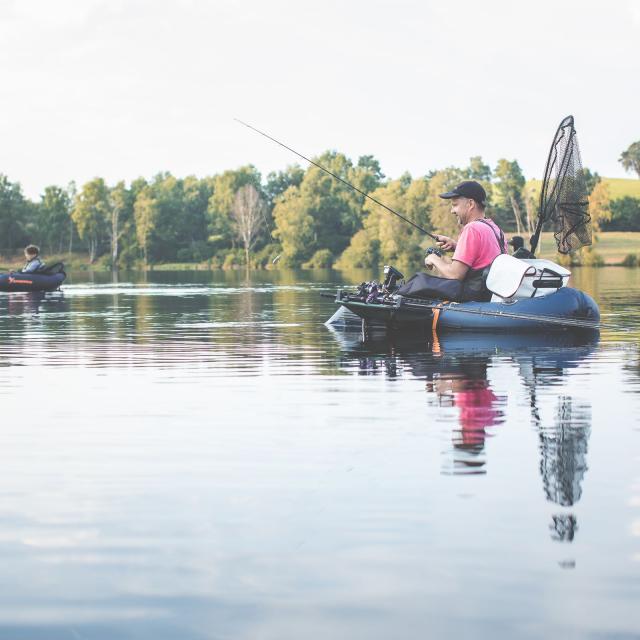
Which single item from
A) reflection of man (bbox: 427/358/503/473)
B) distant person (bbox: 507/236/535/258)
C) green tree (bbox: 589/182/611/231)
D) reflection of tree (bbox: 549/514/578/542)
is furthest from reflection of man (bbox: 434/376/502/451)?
green tree (bbox: 589/182/611/231)

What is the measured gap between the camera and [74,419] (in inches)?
397

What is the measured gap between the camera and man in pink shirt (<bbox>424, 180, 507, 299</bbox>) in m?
16.5

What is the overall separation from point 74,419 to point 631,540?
555 centimetres

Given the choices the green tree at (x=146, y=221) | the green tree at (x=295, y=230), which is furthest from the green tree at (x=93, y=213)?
the green tree at (x=295, y=230)

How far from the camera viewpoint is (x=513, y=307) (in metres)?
17.7

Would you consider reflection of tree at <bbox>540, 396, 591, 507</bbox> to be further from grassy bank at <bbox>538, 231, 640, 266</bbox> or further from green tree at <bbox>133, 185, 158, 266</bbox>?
green tree at <bbox>133, 185, 158, 266</bbox>

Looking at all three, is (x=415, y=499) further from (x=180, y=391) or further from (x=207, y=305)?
(x=207, y=305)

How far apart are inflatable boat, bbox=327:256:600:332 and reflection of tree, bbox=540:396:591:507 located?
271 inches

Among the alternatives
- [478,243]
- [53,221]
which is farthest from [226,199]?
[478,243]

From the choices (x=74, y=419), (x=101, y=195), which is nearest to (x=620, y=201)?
(x=101, y=195)

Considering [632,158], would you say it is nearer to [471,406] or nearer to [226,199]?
[226,199]

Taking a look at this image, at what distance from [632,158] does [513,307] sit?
165586 millimetres

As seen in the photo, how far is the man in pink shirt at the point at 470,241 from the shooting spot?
1650 centimetres

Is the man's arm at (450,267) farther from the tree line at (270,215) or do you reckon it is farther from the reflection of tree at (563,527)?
the tree line at (270,215)
